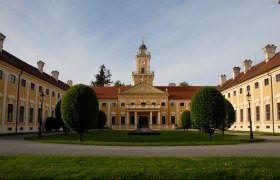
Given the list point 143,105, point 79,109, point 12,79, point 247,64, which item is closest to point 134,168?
point 79,109

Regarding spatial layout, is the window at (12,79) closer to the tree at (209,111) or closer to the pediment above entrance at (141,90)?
the tree at (209,111)

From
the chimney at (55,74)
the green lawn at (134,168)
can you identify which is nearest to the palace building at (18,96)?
the chimney at (55,74)

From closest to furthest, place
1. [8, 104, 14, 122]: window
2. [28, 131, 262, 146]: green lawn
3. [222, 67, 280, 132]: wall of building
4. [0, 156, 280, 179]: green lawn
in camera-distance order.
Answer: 1. [0, 156, 280, 179]: green lawn
2. [28, 131, 262, 146]: green lawn
3. [8, 104, 14, 122]: window
4. [222, 67, 280, 132]: wall of building

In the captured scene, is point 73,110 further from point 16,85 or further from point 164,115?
point 164,115

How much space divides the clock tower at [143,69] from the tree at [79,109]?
168ft

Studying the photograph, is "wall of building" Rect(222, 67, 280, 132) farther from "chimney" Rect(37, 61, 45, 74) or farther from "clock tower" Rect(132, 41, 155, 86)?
"chimney" Rect(37, 61, 45, 74)

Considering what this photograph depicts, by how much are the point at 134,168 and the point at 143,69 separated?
66508 mm

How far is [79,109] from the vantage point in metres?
22.4

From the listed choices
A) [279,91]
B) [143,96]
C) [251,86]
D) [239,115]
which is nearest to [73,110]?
[279,91]

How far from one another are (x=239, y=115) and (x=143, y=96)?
25.8 m

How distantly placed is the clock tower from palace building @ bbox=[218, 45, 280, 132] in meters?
28.1

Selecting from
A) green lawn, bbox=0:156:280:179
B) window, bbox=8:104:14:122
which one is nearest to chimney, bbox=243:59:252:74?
window, bbox=8:104:14:122

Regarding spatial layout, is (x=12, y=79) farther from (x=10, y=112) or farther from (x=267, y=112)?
(x=267, y=112)

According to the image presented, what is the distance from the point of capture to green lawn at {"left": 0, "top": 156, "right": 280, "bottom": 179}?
8297 mm
